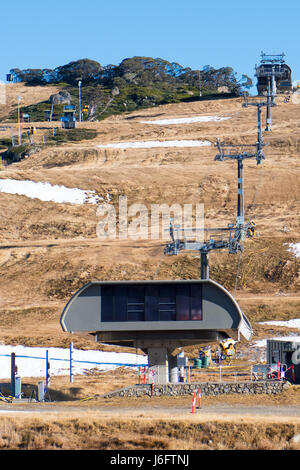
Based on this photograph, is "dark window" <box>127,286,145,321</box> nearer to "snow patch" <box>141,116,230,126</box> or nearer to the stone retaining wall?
the stone retaining wall

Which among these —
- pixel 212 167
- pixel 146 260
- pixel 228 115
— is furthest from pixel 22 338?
pixel 228 115

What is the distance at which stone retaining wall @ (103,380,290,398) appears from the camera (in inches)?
1494

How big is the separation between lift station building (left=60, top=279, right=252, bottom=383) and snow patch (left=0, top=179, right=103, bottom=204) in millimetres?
50861

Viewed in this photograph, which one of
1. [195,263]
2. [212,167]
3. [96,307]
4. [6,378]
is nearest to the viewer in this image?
[96,307]

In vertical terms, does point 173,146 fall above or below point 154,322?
above

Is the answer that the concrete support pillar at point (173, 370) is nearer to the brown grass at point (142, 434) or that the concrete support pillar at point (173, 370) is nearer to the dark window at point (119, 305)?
the dark window at point (119, 305)

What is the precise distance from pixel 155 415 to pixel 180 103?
126 meters

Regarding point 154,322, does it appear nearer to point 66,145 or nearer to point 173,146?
point 173,146

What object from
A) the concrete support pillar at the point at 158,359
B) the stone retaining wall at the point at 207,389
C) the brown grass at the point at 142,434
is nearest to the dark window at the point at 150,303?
the concrete support pillar at the point at 158,359

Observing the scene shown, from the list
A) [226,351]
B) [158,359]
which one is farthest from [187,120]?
[158,359]

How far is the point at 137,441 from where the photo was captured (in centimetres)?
2708

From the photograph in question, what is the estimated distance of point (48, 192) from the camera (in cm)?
9206

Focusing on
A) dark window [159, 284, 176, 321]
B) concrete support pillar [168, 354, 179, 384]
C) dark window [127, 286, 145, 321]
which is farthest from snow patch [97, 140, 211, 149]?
dark window [127, 286, 145, 321]
